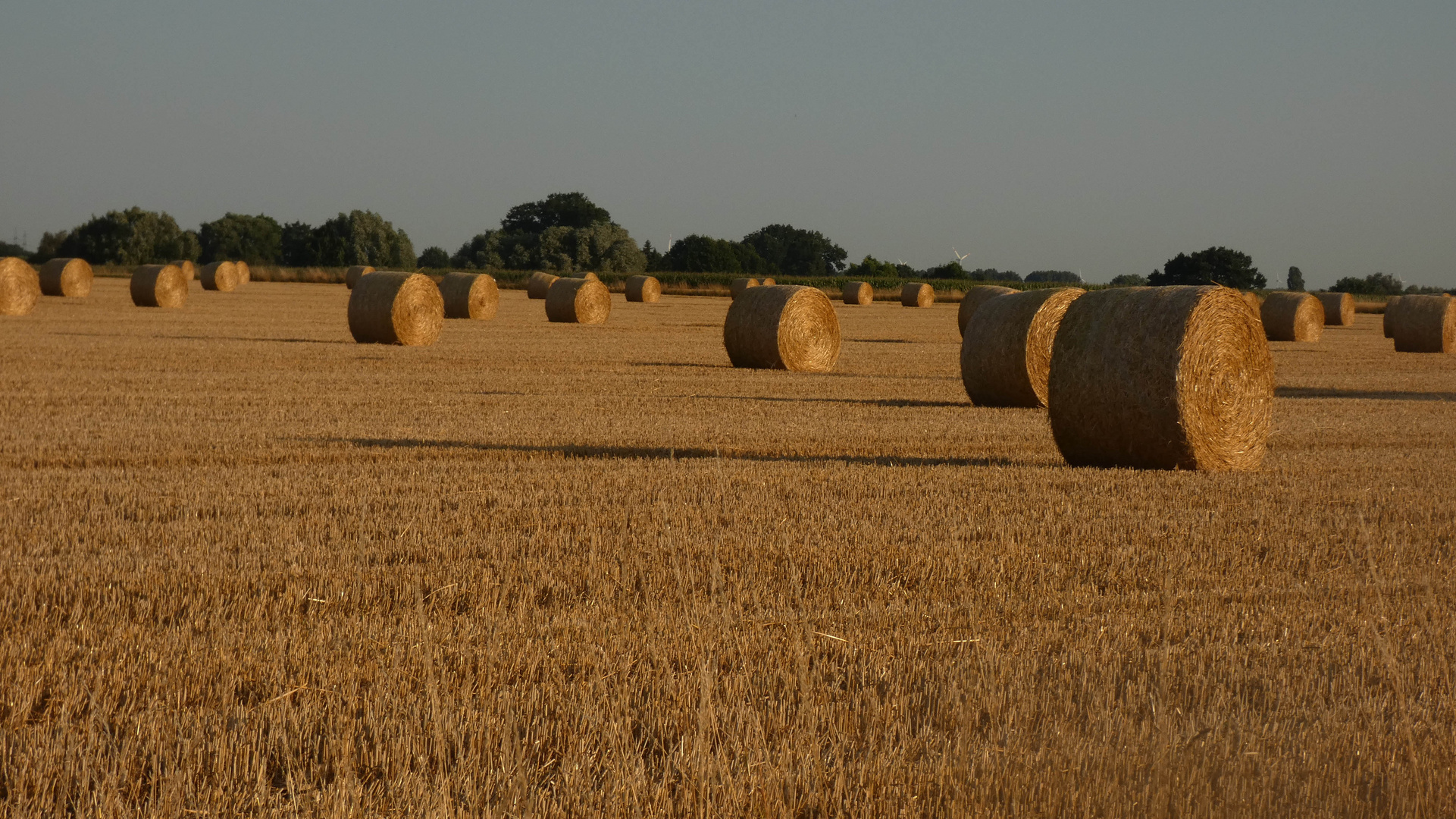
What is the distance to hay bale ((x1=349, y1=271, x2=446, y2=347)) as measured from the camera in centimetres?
2442

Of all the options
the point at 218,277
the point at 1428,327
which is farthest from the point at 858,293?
the point at 1428,327

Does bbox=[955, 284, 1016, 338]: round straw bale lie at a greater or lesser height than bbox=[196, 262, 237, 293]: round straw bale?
lesser

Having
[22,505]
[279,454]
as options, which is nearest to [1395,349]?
[279,454]

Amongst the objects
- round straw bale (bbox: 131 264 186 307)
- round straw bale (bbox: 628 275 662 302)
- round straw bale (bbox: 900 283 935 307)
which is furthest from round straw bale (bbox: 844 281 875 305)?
round straw bale (bbox: 131 264 186 307)

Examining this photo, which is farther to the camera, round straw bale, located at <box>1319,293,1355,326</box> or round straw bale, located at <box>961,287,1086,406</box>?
round straw bale, located at <box>1319,293,1355,326</box>

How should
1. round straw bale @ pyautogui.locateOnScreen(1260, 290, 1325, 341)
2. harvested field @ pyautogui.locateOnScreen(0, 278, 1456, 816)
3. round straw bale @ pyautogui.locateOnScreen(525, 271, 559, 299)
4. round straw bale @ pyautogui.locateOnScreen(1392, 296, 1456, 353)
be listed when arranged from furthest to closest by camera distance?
round straw bale @ pyautogui.locateOnScreen(525, 271, 559, 299) < round straw bale @ pyautogui.locateOnScreen(1260, 290, 1325, 341) < round straw bale @ pyautogui.locateOnScreen(1392, 296, 1456, 353) < harvested field @ pyautogui.locateOnScreen(0, 278, 1456, 816)

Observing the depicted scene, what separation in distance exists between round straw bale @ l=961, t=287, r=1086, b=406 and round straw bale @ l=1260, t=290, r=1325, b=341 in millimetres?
20827

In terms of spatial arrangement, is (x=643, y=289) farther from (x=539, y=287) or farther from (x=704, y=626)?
(x=704, y=626)

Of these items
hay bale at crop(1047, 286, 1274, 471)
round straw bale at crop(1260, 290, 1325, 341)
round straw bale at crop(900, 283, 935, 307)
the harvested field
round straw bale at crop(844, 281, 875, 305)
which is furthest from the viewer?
round straw bale at crop(844, 281, 875, 305)

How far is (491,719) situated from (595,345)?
2203 cm

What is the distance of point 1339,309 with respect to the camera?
44.9 m

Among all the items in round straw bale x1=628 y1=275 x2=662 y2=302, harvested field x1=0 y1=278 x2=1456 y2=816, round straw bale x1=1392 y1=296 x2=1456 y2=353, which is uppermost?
round straw bale x1=628 y1=275 x2=662 y2=302

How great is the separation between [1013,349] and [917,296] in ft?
141

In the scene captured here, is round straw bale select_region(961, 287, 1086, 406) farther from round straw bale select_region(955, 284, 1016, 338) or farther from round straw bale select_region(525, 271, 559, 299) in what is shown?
round straw bale select_region(525, 271, 559, 299)
